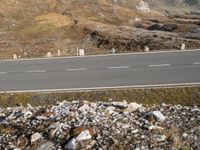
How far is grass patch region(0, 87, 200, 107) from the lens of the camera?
1591 cm

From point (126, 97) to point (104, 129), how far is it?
23.3 ft

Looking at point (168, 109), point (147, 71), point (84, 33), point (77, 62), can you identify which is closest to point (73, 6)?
point (84, 33)

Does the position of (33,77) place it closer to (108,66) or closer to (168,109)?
(108,66)

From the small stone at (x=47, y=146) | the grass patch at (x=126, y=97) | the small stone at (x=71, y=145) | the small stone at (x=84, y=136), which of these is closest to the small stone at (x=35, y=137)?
the small stone at (x=47, y=146)

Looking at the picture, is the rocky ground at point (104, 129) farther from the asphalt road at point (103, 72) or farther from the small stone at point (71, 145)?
the asphalt road at point (103, 72)

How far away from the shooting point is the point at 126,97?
16.3 m

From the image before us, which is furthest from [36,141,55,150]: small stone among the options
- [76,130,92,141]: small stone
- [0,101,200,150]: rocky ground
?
[76,130,92,141]: small stone

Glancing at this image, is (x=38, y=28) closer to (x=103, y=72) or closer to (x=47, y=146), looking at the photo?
(x=103, y=72)

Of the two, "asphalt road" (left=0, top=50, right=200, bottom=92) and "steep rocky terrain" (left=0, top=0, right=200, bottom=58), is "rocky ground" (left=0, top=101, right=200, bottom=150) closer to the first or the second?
"asphalt road" (left=0, top=50, right=200, bottom=92)

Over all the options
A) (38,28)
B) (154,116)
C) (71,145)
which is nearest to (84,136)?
(71,145)

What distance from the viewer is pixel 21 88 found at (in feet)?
60.4

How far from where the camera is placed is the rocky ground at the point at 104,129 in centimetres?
889

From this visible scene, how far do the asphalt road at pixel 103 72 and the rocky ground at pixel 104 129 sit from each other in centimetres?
678

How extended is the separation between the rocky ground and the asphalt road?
6.78 metres
